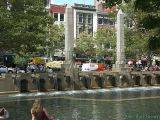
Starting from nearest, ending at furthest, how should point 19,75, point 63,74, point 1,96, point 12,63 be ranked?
point 1,96 < point 19,75 < point 63,74 < point 12,63

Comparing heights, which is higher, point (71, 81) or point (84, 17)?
point (84, 17)

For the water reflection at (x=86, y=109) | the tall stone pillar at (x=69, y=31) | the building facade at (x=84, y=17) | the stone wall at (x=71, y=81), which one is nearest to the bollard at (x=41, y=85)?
the stone wall at (x=71, y=81)

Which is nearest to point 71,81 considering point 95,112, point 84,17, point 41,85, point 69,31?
point 41,85

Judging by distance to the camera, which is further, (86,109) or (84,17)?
(84,17)

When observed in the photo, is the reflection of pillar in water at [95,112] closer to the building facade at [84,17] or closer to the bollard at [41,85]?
the bollard at [41,85]

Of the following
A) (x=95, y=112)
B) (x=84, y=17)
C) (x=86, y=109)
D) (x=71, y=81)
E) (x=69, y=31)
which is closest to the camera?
(x=95, y=112)

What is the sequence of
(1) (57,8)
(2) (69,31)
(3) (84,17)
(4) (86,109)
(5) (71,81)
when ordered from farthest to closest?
(3) (84,17)
(1) (57,8)
(2) (69,31)
(5) (71,81)
(4) (86,109)

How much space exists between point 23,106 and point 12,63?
49817 millimetres

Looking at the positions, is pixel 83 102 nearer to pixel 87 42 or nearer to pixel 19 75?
pixel 19 75

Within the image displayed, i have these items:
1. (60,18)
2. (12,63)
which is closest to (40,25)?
(12,63)

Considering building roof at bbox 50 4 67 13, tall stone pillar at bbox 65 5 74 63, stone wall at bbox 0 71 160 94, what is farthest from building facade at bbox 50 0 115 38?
tall stone pillar at bbox 65 5 74 63

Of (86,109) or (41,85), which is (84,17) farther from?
(86,109)

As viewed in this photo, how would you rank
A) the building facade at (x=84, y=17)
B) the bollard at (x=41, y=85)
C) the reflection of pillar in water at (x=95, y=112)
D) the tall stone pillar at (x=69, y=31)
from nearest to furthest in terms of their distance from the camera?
the reflection of pillar in water at (x=95, y=112)
the bollard at (x=41, y=85)
the tall stone pillar at (x=69, y=31)
the building facade at (x=84, y=17)

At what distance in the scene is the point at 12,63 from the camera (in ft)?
276
